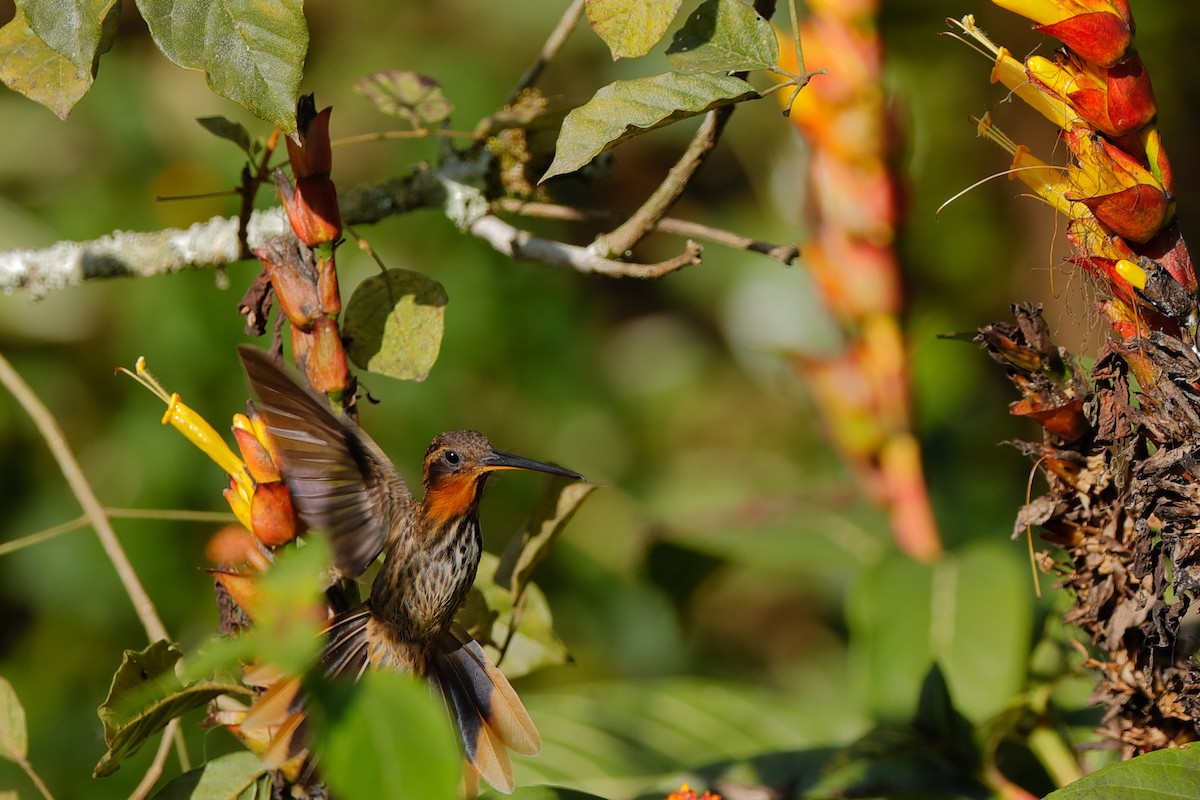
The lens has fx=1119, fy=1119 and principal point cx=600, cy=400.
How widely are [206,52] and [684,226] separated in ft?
1.22

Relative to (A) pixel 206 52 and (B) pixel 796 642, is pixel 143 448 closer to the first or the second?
(B) pixel 796 642

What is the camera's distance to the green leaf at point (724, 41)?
2.34ft

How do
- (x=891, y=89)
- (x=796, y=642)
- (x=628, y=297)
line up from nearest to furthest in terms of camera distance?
1. (x=891, y=89)
2. (x=796, y=642)
3. (x=628, y=297)

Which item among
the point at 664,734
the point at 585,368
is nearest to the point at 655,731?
the point at 664,734

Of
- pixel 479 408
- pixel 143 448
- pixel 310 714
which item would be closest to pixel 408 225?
pixel 479 408

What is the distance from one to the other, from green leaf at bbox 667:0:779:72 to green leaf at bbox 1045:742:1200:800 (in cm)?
46

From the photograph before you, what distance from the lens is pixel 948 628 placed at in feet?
4.38

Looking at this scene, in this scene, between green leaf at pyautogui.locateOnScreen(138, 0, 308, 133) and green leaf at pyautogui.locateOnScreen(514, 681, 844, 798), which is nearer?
green leaf at pyautogui.locateOnScreen(138, 0, 308, 133)

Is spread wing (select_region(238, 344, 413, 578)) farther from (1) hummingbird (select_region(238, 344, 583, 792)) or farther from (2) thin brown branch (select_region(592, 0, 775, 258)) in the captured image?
(2) thin brown branch (select_region(592, 0, 775, 258))

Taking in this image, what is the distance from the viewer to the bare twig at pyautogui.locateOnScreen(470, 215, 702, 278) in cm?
79

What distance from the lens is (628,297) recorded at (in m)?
3.01

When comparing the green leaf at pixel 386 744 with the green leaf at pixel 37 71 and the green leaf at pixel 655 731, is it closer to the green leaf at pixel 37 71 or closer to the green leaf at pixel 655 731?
the green leaf at pixel 37 71

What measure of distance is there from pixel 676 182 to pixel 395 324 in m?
0.23

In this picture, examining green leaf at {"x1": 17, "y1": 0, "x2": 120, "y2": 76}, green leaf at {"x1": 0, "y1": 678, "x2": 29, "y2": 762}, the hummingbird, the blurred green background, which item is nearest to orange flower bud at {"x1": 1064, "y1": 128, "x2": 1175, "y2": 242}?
the hummingbird
